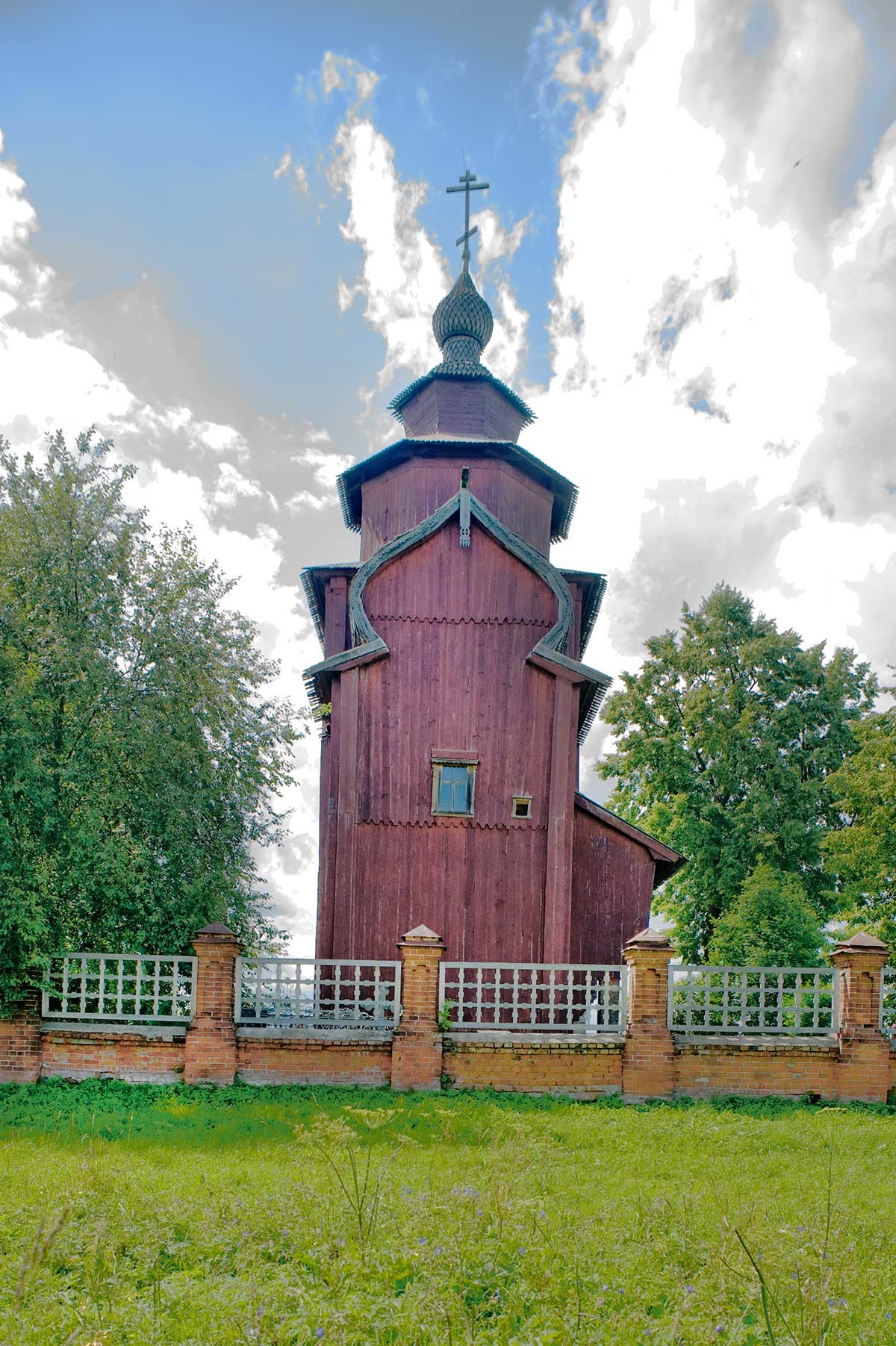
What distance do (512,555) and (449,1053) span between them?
831 cm

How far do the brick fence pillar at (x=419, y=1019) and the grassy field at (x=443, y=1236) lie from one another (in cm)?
193

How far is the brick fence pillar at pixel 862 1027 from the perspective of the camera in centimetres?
1254

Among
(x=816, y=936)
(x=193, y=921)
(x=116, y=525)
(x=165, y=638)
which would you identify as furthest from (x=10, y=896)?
(x=816, y=936)

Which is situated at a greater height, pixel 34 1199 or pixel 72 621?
pixel 72 621

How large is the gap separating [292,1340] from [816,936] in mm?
22234

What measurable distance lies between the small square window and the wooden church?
2 cm

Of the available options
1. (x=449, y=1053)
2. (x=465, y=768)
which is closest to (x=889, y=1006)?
(x=449, y=1053)

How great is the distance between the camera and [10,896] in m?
12.6

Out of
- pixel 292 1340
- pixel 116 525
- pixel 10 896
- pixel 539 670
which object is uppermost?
pixel 116 525

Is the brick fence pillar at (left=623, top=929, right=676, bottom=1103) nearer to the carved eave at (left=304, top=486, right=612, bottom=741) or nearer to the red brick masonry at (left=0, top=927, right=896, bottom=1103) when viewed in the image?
the red brick masonry at (left=0, top=927, right=896, bottom=1103)

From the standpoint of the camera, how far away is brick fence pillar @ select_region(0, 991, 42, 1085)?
1245 cm

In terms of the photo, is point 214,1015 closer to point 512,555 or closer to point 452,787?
point 452,787

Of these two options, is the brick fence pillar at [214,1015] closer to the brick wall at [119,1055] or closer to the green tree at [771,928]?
the brick wall at [119,1055]

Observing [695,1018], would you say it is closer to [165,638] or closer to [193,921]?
[193,921]
